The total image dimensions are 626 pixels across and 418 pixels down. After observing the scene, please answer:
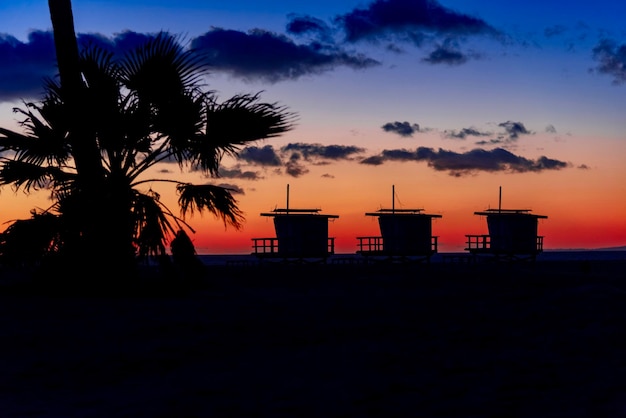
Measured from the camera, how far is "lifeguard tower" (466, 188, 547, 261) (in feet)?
147

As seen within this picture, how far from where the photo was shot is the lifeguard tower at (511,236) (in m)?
44.7

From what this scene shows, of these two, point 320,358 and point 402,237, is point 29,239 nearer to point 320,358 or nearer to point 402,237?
point 320,358

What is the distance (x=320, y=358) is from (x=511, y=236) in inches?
1478

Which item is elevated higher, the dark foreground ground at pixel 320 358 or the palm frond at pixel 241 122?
the palm frond at pixel 241 122

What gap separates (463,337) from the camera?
9.68 metres

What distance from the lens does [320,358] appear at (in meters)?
8.94

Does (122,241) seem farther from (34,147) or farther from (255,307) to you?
(255,307)

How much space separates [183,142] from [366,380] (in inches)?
370

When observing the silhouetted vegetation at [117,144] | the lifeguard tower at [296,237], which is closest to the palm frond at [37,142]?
the silhouetted vegetation at [117,144]

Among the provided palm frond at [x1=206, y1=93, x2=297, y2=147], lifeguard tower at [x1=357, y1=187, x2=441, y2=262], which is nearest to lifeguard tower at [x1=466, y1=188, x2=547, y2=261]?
lifeguard tower at [x1=357, y1=187, x2=441, y2=262]

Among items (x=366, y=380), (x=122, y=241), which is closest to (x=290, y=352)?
(x=366, y=380)

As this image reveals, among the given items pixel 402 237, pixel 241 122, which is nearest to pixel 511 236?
pixel 402 237

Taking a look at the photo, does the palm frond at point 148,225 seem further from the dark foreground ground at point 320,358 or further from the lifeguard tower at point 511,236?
the lifeguard tower at point 511,236

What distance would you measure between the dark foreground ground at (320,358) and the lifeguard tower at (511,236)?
31961 millimetres
